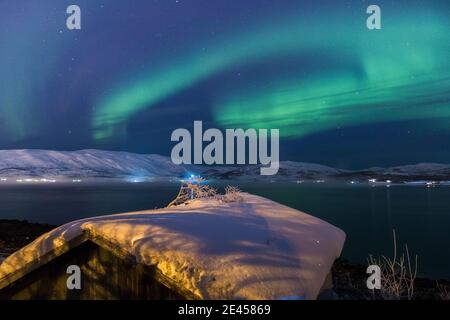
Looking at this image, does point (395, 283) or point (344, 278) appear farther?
point (344, 278)

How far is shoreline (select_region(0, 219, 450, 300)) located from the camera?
14551 millimetres

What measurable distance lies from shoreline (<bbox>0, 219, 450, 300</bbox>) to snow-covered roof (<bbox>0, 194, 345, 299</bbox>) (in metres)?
1.40

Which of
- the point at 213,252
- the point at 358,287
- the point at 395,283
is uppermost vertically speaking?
the point at 213,252

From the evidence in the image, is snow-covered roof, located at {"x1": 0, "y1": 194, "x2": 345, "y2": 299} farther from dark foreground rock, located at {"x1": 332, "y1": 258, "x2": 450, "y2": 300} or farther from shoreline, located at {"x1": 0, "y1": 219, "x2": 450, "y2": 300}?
dark foreground rock, located at {"x1": 332, "y1": 258, "x2": 450, "y2": 300}

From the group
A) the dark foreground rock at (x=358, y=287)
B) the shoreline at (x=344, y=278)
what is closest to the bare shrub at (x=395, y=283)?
the shoreline at (x=344, y=278)

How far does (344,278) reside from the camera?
18.5 metres

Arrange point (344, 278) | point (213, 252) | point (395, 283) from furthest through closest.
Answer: point (344, 278)
point (395, 283)
point (213, 252)

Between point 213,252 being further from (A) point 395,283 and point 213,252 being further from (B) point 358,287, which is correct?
(B) point 358,287

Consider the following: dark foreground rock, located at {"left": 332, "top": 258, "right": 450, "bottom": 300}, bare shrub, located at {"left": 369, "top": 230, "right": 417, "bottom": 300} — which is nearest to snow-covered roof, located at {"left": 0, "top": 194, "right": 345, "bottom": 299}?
bare shrub, located at {"left": 369, "top": 230, "right": 417, "bottom": 300}

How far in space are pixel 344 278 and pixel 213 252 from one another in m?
14.0

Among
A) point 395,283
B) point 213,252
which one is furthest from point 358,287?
point 213,252

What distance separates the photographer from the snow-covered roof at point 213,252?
5566mm

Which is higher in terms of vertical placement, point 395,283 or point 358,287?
point 395,283
